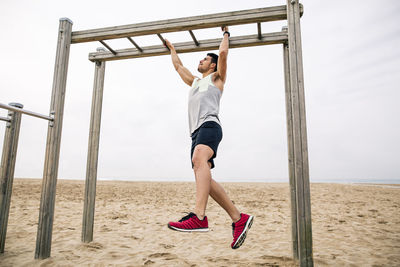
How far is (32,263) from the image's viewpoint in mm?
2250

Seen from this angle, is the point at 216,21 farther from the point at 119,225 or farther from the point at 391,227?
the point at 391,227

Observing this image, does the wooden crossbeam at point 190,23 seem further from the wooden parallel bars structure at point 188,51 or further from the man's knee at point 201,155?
the man's knee at point 201,155

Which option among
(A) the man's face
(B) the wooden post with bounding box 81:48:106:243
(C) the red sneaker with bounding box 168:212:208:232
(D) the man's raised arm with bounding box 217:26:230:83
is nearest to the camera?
(C) the red sneaker with bounding box 168:212:208:232

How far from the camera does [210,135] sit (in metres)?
1.85

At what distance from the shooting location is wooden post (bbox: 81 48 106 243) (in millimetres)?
2895

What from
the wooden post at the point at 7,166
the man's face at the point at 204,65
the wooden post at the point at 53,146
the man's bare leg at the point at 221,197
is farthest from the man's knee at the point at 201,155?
the wooden post at the point at 7,166

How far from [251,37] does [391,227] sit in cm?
373

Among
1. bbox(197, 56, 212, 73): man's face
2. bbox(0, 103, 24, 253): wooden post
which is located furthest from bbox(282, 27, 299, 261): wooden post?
bbox(0, 103, 24, 253): wooden post

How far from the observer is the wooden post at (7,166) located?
248cm

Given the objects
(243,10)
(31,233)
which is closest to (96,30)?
(243,10)

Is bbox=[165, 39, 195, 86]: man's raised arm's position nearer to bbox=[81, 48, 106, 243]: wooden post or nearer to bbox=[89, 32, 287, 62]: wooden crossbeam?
bbox=[89, 32, 287, 62]: wooden crossbeam

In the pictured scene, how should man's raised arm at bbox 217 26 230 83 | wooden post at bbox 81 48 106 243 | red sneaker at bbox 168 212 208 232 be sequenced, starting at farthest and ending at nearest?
wooden post at bbox 81 48 106 243, man's raised arm at bbox 217 26 230 83, red sneaker at bbox 168 212 208 232

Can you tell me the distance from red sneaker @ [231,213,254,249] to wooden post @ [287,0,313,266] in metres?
0.37

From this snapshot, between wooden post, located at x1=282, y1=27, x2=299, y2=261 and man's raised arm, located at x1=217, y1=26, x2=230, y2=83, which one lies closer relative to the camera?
man's raised arm, located at x1=217, y1=26, x2=230, y2=83
